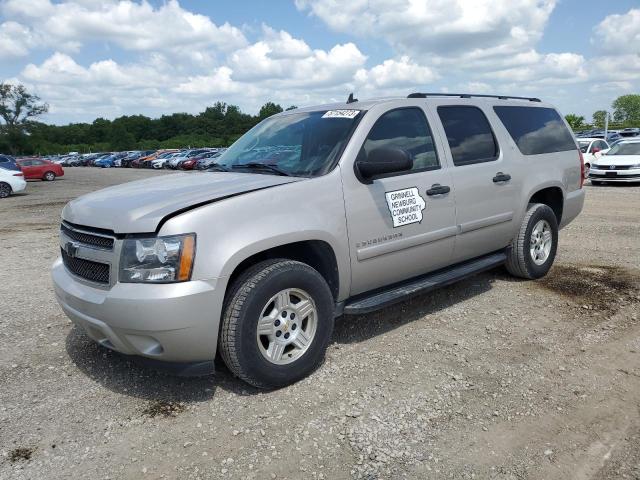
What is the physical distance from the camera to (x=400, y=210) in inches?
157

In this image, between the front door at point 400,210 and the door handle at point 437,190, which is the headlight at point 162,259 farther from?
the door handle at point 437,190

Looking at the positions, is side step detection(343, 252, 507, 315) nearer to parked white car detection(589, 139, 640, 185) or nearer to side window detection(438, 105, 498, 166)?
side window detection(438, 105, 498, 166)

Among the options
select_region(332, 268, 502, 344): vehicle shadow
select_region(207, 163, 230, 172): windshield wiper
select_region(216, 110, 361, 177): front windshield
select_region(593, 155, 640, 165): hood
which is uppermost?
select_region(216, 110, 361, 177): front windshield

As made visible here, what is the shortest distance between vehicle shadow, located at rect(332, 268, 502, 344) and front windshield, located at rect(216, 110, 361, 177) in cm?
143

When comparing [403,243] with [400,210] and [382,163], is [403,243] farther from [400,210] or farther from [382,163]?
[382,163]

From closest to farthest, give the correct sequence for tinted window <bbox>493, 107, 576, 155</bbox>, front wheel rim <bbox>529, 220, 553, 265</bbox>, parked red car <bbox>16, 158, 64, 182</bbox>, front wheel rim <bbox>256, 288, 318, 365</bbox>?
1. front wheel rim <bbox>256, 288, 318, 365</bbox>
2. tinted window <bbox>493, 107, 576, 155</bbox>
3. front wheel rim <bbox>529, 220, 553, 265</bbox>
4. parked red car <bbox>16, 158, 64, 182</bbox>

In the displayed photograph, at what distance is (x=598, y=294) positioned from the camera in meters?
5.19

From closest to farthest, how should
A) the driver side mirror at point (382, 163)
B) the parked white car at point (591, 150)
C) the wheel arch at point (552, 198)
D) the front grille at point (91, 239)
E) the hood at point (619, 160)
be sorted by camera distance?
the front grille at point (91, 239)
the driver side mirror at point (382, 163)
the wheel arch at point (552, 198)
the hood at point (619, 160)
the parked white car at point (591, 150)

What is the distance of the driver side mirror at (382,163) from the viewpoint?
11.9 feet

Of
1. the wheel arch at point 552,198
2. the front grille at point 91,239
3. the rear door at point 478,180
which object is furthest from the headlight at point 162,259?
the wheel arch at point 552,198

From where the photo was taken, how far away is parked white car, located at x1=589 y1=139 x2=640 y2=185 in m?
15.7

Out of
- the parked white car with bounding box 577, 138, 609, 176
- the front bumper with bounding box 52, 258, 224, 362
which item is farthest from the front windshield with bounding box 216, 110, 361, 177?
the parked white car with bounding box 577, 138, 609, 176

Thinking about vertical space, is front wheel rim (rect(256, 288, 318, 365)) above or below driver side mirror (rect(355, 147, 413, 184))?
below

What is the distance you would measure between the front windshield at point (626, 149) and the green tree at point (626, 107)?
14656 cm
